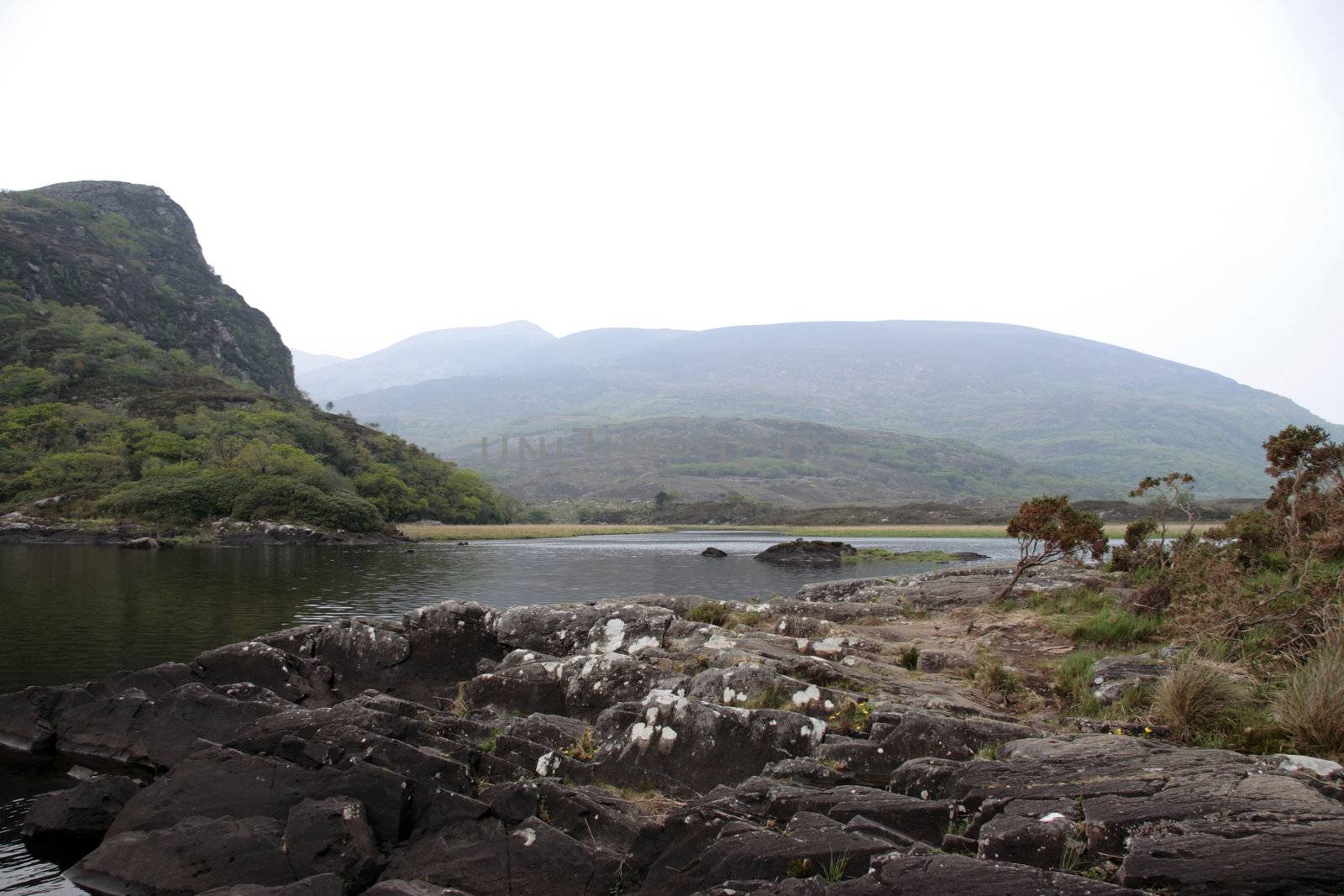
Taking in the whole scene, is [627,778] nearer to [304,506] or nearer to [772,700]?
[772,700]

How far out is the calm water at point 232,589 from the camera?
2170cm

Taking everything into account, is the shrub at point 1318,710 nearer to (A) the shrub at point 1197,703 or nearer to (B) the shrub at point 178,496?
(A) the shrub at point 1197,703

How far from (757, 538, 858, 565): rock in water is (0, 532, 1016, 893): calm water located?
7.88 feet

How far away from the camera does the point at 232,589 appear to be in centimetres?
4050

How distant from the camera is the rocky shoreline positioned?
23.4ft

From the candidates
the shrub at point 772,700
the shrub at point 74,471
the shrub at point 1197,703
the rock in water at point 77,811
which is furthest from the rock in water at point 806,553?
the shrub at point 74,471

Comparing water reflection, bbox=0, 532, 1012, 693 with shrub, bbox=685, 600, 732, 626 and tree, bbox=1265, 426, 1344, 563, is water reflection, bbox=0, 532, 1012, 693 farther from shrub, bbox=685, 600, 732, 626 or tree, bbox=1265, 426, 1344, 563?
tree, bbox=1265, 426, 1344, 563

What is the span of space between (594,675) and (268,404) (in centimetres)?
12755

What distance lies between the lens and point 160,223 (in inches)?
7510

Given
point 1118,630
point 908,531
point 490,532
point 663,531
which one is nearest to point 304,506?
point 490,532

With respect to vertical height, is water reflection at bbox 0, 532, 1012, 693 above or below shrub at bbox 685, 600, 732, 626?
below

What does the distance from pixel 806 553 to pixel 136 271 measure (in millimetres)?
164362

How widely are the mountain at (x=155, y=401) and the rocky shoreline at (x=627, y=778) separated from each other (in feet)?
264

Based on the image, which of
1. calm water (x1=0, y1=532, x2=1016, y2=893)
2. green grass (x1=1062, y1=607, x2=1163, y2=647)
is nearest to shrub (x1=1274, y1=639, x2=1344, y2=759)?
green grass (x1=1062, y1=607, x2=1163, y2=647)
